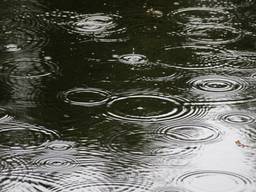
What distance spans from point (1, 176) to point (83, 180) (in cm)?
46

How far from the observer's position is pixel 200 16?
623cm

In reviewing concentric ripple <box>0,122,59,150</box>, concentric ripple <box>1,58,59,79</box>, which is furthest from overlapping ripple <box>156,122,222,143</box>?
concentric ripple <box>1,58,59,79</box>

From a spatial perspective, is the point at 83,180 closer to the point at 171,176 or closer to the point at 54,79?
the point at 171,176

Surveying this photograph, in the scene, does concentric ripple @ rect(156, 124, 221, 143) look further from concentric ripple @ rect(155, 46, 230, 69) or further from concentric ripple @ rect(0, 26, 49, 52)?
concentric ripple @ rect(0, 26, 49, 52)

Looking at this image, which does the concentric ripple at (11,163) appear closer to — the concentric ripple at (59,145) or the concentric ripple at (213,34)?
the concentric ripple at (59,145)

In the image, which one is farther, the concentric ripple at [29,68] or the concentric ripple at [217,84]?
the concentric ripple at [29,68]

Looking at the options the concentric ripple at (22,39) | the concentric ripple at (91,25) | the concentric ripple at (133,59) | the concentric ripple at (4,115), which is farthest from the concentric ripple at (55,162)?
the concentric ripple at (91,25)

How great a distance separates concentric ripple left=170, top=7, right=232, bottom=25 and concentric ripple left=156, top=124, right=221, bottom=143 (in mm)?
1934

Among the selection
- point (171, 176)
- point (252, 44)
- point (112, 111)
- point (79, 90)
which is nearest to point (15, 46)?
point (79, 90)

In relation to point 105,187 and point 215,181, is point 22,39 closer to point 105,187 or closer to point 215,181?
point 105,187

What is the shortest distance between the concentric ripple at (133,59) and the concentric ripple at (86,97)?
1.87 ft

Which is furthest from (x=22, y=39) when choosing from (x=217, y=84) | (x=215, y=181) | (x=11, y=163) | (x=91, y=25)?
(x=215, y=181)

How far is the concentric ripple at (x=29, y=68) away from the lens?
16.6 feet

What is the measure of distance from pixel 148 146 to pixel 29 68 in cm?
148
